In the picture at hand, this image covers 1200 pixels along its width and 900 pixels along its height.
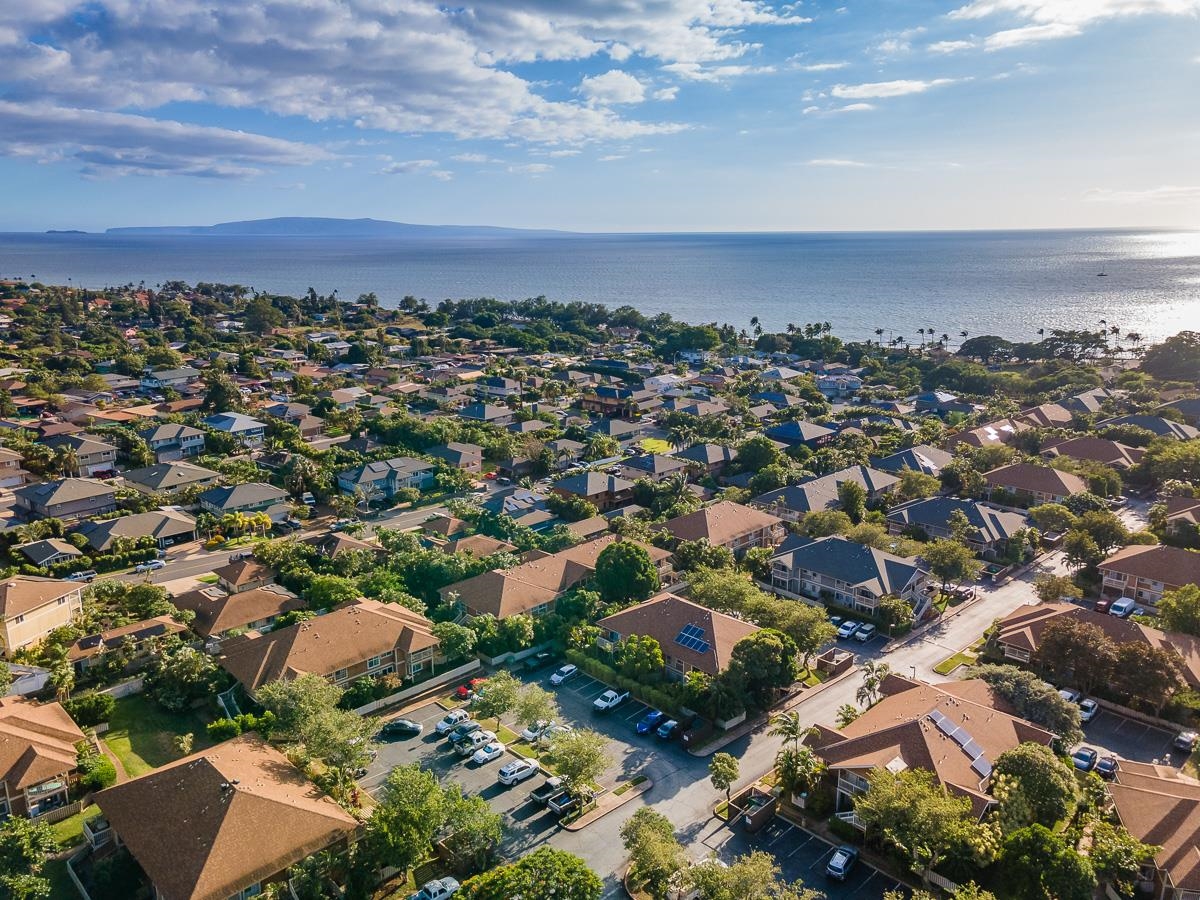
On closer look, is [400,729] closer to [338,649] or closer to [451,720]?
[451,720]

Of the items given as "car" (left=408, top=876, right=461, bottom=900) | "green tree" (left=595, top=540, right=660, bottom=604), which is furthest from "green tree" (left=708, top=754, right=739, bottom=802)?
"green tree" (left=595, top=540, right=660, bottom=604)

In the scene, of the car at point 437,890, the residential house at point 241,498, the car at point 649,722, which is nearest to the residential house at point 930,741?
the car at point 649,722

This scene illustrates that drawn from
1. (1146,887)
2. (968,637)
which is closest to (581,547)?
(968,637)

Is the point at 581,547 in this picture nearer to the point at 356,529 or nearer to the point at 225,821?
the point at 356,529

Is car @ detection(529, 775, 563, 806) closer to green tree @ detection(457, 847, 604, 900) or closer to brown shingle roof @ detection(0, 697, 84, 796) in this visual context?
green tree @ detection(457, 847, 604, 900)

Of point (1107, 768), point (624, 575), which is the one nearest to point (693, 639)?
point (624, 575)

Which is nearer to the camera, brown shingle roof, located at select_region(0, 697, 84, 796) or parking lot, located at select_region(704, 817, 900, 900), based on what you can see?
parking lot, located at select_region(704, 817, 900, 900)

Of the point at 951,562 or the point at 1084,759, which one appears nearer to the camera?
the point at 1084,759
